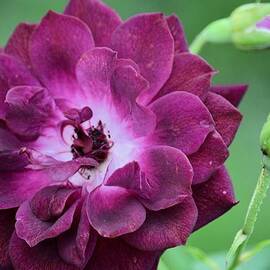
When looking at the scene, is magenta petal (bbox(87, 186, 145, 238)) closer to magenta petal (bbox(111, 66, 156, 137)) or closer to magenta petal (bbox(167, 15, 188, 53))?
magenta petal (bbox(111, 66, 156, 137))

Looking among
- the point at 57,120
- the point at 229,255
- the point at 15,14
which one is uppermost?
the point at 57,120

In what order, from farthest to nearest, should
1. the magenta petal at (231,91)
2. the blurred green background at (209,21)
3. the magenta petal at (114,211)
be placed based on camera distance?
the blurred green background at (209,21) < the magenta petal at (231,91) < the magenta petal at (114,211)

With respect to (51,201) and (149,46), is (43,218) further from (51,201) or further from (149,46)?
(149,46)

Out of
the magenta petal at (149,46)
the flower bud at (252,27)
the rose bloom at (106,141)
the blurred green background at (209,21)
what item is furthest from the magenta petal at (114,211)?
the blurred green background at (209,21)

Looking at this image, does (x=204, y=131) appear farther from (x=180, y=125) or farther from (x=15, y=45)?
(x=15, y=45)

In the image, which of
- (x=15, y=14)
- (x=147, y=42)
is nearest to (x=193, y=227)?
(x=147, y=42)

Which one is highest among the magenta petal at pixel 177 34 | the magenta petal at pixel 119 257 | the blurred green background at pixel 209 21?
the magenta petal at pixel 177 34

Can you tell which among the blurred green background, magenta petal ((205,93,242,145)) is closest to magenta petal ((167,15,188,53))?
magenta petal ((205,93,242,145))

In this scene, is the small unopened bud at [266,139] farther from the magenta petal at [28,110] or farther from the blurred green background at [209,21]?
the blurred green background at [209,21]
